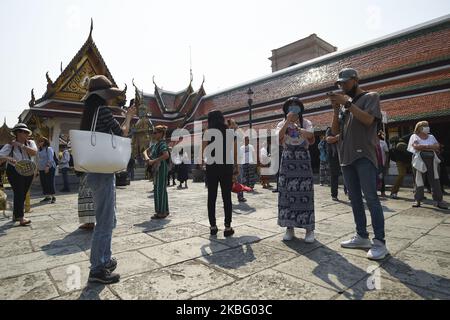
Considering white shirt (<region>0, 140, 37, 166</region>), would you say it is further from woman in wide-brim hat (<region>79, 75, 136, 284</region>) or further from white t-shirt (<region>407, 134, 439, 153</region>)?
white t-shirt (<region>407, 134, 439, 153</region>)

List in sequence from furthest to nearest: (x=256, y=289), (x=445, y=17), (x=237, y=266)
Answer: (x=445, y=17) < (x=237, y=266) < (x=256, y=289)

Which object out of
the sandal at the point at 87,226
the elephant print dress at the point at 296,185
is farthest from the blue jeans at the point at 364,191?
the sandal at the point at 87,226

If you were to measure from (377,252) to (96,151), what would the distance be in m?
2.92

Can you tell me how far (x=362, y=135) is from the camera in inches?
121

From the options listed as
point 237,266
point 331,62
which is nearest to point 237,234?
point 237,266

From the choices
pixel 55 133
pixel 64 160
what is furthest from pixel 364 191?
pixel 55 133

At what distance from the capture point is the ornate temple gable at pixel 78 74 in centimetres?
1399

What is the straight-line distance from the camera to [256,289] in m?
2.22

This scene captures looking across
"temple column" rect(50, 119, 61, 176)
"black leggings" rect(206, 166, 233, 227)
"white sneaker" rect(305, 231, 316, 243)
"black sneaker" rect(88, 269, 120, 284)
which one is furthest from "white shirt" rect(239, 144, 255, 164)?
"temple column" rect(50, 119, 61, 176)

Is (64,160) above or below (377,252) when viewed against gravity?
above

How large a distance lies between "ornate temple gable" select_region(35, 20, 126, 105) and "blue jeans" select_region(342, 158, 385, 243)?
1499 cm

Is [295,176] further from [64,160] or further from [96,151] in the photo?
[64,160]

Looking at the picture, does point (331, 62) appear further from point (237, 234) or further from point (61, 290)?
A: point (61, 290)
